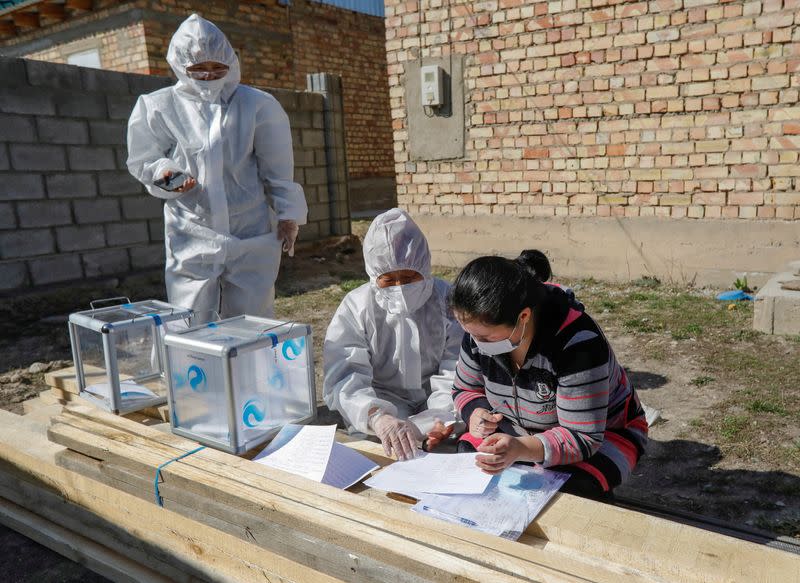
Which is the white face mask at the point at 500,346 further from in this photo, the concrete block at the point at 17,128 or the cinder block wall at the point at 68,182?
the concrete block at the point at 17,128

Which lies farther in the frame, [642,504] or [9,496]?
[9,496]

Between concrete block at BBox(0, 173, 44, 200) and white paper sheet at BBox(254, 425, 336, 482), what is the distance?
4591 millimetres

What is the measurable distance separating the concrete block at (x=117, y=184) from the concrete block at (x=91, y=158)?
0.07m

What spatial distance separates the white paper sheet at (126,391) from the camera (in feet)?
7.82

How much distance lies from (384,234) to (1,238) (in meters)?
4.50

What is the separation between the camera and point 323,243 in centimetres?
832

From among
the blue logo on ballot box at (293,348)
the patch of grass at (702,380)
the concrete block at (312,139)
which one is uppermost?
the concrete block at (312,139)

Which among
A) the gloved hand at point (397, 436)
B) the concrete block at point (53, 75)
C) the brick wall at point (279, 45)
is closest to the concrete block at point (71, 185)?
the concrete block at point (53, 75)

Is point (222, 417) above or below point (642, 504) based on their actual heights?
above

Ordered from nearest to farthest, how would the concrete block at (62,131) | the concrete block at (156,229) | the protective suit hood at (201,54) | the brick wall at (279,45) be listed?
the protective suit hood at (201,54), the concrete block at (62,131), the concrete block at (156,229), the brick wall at (279,45)

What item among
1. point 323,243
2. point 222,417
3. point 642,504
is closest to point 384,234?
point 222,417

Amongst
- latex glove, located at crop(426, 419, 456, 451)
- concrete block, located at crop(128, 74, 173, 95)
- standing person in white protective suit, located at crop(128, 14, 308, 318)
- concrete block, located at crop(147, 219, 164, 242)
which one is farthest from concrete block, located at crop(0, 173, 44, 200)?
latex glove, located at crop(426, 419, 456, 451)

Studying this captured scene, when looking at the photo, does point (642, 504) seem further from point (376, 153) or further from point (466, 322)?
point (376, 153)

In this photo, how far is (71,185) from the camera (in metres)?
5.83
